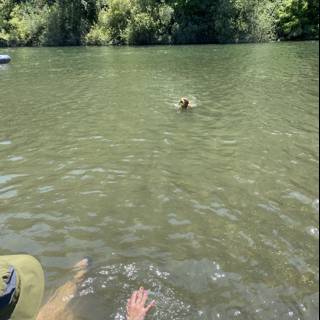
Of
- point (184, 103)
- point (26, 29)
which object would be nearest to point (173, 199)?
point (184, 103)

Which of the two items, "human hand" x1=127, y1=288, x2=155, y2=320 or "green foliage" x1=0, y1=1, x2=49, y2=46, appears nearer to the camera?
"human hand" x1=127, y1=288, x2=155, y2=320

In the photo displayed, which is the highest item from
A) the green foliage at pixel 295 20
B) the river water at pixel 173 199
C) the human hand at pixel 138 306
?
the green foliage at pixel 295 20

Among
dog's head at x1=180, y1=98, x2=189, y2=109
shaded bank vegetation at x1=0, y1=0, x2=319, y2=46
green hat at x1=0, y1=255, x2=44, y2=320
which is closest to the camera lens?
green hat at x1=0, y1=255, x2=44, y2=320

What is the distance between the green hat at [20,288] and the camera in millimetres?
4160

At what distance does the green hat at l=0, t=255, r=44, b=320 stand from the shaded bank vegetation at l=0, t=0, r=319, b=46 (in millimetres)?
37302

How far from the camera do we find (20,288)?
4.54m

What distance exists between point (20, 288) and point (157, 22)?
4694 cm

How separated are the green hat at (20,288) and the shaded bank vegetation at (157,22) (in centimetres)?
3730

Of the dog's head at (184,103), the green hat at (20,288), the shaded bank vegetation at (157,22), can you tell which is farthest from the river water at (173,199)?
the shaded bank vegetation at (157,22)

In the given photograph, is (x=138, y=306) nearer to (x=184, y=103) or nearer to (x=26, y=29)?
(x=184, y=103)

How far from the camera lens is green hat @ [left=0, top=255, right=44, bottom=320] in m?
4.16

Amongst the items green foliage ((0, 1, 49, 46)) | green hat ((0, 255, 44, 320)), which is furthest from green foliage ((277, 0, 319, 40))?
green hat ((0, 255, 44, 320))

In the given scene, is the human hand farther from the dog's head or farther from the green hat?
the dog's head

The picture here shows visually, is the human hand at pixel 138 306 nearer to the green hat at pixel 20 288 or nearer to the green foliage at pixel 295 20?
the green hat at pixel 20 288
